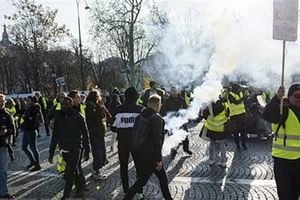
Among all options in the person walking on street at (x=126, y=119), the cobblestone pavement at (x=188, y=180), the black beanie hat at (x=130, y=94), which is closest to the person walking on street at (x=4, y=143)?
the cobblestone pavement at (x=188, y=180)

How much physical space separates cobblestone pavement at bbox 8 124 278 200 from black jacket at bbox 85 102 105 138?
3.34ft

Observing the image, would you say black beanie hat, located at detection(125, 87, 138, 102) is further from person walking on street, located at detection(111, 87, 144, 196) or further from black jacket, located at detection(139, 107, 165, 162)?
black jacket, located at detection(139, 107, 165, 162)

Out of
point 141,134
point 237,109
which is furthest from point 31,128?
point 237,109

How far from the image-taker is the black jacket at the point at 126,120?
6.76m

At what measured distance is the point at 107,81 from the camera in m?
59.7

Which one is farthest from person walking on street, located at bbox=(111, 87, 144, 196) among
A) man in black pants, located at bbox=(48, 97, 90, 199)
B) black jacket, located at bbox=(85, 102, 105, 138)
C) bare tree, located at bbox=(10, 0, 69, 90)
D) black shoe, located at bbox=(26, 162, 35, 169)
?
bare tree, located at bbox=(10, 0, 69, 90)

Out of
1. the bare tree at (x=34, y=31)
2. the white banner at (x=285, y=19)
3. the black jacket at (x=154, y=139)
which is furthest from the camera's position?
the bare tree at (x=34, y=31)

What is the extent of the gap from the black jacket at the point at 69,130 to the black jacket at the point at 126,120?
635 millimetres

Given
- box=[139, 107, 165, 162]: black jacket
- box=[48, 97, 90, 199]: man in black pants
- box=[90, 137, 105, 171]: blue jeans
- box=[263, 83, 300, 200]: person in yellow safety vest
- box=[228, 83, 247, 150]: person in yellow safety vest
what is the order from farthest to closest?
1. box=[228, 83, 247, 150]: person in yellow safety vest
2. box=[90, 137, 105, 171]: blue jeans
3. box=[48, 97, 90, 199]: man in black pants
4. box=[139, 107, 165, 162]: black jacket
5. box=[263, 83, 300, 200]: person in yellow safety vest

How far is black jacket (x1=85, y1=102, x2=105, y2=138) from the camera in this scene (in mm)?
8148

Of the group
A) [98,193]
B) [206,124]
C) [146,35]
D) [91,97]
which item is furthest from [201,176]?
[146,35]

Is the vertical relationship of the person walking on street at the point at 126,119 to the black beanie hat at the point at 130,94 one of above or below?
below

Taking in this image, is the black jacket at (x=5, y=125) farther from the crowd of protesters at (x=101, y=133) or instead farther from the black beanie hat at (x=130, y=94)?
the black beanie hat at (x=130, y=94)

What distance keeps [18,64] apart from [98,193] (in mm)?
45453
